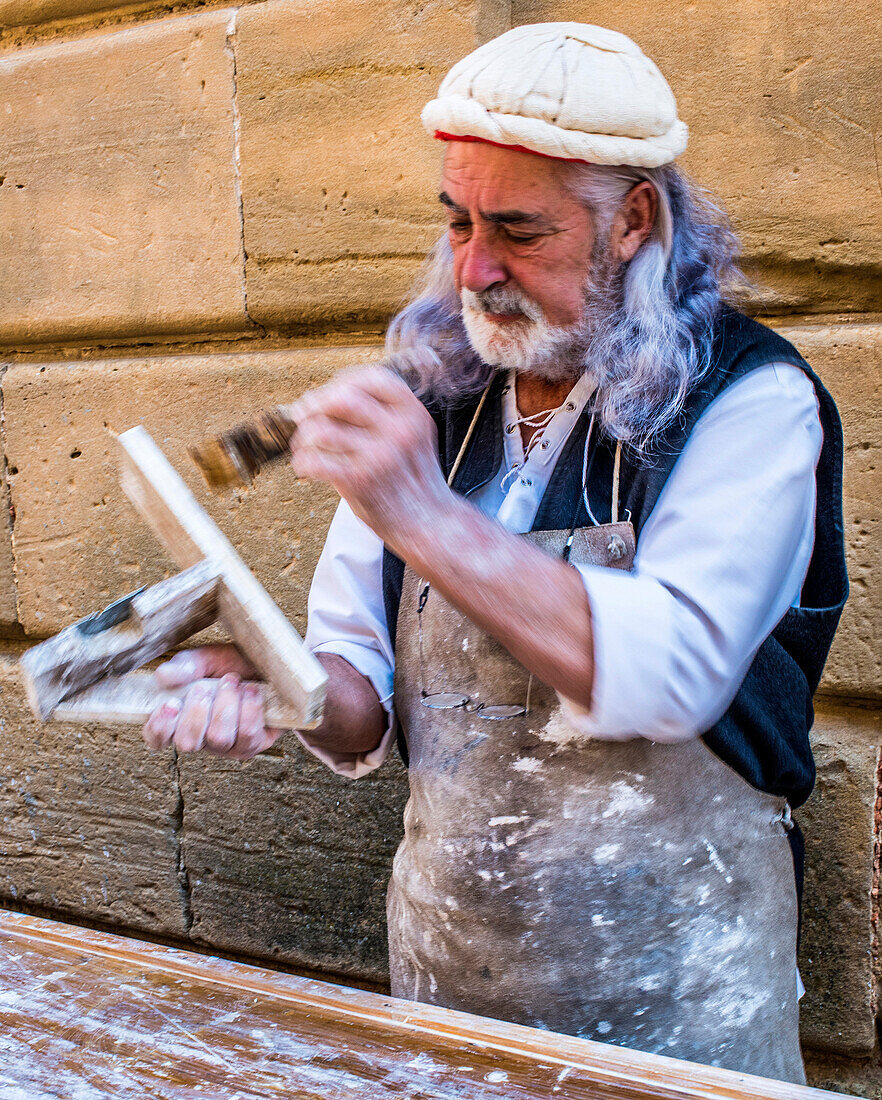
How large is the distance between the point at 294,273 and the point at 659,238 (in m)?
1.08

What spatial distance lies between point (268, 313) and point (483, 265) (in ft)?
3.45

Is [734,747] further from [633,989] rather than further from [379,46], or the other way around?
[379,46]

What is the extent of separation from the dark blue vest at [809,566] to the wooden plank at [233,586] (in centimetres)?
41

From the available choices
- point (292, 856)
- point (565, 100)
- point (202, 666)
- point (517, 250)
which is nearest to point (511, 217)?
point (517, 250)

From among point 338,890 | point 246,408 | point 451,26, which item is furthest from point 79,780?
point 451,26

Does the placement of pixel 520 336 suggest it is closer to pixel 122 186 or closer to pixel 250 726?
pixel 250 726

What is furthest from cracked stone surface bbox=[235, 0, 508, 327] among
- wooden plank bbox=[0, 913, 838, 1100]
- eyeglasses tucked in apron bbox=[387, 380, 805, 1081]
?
wooden plank bbox=[0, 913, 838, 1100]

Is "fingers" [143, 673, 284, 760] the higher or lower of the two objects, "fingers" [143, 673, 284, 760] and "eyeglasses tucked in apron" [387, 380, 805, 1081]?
the higher

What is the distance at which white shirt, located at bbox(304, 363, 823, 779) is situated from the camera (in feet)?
3.60

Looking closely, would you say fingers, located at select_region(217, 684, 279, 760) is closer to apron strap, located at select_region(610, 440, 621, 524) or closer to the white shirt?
the white shirt

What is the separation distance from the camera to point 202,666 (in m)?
1.32

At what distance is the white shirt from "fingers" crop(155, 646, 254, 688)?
44 centimetres

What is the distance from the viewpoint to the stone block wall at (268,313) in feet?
6.19

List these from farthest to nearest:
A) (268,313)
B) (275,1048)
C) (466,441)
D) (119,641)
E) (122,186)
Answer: (122,186), (268,313), (466,441), (119,641), (275,1048)
